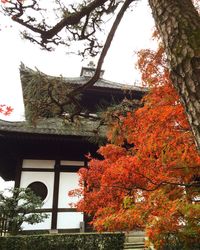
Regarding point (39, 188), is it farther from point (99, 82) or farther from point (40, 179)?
point (99, 82)

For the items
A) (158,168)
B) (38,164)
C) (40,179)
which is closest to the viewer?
(158,168)

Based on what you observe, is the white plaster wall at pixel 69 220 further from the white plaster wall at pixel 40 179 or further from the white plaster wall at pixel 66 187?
the white plaster wall at pixel 40 179

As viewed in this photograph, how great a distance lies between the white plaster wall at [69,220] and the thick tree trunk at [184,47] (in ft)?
34.7

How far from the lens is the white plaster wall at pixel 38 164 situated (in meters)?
12.4

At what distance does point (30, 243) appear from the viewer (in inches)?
356

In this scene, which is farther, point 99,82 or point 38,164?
point 99,82

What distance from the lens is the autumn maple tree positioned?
5902 mm

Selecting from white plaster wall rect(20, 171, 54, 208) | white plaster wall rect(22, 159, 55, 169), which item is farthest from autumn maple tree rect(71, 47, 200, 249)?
white plaster wall rect(22, 159, 55, 169)

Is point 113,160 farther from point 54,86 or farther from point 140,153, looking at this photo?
point 54,86

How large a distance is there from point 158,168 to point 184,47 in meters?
5.34

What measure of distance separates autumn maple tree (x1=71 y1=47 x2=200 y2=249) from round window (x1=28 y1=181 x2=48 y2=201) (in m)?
4.63

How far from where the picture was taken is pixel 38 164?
12.5 m

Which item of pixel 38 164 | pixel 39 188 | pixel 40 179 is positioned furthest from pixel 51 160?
pixel 39 188

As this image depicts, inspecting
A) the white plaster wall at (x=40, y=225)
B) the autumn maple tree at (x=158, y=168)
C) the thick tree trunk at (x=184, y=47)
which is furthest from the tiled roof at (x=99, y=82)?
the white plaster wall at (x=40, y=225)
